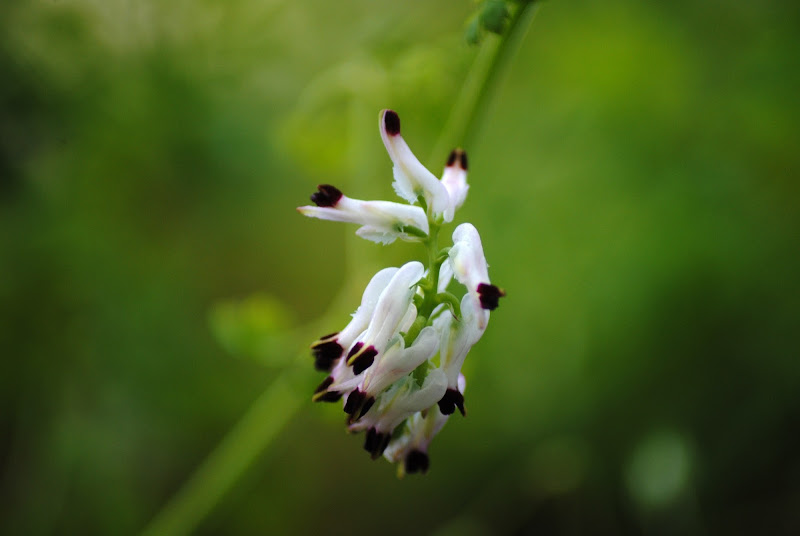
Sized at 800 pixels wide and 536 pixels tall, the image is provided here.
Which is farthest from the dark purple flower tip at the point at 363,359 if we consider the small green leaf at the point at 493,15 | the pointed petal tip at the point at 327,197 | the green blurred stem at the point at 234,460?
the green blurred stem at the point at 234,460

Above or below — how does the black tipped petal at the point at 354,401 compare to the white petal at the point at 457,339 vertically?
below

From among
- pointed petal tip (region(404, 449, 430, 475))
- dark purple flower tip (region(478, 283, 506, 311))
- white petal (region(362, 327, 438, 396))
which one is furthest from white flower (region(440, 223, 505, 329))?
pointed petal tip (region(404, 449, 430, 475))

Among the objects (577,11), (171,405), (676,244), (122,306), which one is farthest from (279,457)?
(577,11)

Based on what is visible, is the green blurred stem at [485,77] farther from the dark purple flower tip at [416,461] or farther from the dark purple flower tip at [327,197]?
the dark purple flower tip at [416,461]

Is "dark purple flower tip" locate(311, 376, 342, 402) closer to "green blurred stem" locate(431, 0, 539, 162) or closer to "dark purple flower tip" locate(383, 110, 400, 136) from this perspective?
"dark purple flower tip" locate(383, 110, 400, 136)

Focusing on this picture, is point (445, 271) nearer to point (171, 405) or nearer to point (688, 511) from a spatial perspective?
point (688, 511)

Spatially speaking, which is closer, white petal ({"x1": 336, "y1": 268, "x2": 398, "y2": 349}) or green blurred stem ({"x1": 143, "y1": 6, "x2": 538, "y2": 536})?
white petal ({"x1": 336, "y1": 268, "x2": 398, "y2": 349})
